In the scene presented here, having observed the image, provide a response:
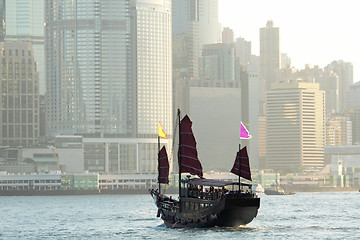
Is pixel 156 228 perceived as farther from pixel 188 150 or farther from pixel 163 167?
pixel 188 150

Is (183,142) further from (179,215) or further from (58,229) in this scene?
(58,229)

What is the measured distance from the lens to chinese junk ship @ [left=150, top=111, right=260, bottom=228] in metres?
122

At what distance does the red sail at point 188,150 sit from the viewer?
130 meters

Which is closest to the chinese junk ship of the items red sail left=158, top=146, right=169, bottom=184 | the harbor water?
the harbor water

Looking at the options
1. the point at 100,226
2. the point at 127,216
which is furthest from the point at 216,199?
the point at 127,216

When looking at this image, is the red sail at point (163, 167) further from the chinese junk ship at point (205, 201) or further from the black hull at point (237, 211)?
the black hull at point (237, 211)

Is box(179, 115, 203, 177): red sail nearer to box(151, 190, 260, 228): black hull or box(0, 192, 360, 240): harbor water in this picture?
box(151, 190, 260, 228): black hull

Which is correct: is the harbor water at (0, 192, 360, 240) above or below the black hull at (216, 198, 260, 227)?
below

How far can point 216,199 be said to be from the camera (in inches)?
4840

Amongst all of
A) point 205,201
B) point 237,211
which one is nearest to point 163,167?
point 205,201

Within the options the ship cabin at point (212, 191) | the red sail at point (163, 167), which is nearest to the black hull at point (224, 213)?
the ship cabin at point (212, 191)

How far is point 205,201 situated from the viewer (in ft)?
405

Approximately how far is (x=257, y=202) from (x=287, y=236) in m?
5.54

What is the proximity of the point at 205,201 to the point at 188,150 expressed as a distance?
923 cm
